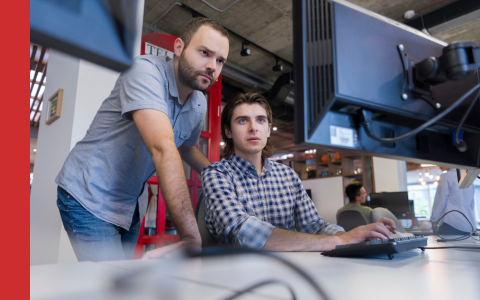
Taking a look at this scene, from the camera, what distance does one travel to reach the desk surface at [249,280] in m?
0.37

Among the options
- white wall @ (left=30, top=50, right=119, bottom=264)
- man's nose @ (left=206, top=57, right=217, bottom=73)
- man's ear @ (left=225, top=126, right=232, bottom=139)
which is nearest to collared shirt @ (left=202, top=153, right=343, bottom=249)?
man's ear @ (left=225, top=126, right=232, bottom=139)

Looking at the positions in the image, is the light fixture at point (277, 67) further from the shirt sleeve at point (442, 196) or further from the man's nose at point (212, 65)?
the man's nose at point (212, 65)

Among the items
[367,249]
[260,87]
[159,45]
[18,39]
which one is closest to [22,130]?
[18,39]

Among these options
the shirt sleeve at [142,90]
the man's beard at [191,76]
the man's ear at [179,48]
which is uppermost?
the man's ear at [179,48]

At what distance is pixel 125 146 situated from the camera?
40.4 inches

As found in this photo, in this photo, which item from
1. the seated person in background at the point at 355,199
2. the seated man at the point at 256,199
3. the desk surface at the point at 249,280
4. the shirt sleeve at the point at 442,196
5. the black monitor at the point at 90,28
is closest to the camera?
the black monitor at the point at 90,28

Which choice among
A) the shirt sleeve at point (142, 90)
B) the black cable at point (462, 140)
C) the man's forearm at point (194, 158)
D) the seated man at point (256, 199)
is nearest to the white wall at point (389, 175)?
the seated man at point (256, 199)

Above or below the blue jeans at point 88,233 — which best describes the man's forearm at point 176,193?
above

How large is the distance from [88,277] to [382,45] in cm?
67

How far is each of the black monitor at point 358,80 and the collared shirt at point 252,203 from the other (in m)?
0.49

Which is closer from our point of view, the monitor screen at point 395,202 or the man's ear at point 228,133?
the man's ear at point 228,133

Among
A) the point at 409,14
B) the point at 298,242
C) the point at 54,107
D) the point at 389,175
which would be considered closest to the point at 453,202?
the point at 409,14

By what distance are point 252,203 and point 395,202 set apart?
12.7ft

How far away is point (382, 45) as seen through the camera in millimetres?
642
